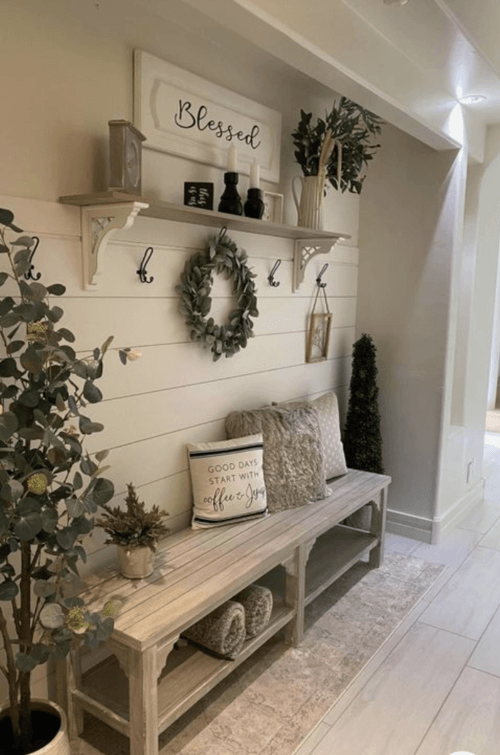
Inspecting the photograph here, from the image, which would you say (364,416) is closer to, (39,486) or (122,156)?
(122,156)

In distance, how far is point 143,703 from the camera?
1.66m

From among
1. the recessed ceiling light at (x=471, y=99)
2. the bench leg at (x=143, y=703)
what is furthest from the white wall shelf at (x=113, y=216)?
the recessed ceiling light at (x=471, y=99)

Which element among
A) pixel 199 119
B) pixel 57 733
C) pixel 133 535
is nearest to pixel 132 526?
pixel 133 535

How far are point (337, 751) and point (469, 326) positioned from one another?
259 cm

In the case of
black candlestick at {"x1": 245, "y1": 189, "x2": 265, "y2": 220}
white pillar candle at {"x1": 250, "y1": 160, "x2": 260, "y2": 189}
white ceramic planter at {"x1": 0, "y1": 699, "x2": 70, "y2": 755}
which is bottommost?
white ceramic planter at {"x1": 0, "y1": 699, "x2": 70, "y2": 755}

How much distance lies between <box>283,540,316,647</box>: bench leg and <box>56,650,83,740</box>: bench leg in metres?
0.80

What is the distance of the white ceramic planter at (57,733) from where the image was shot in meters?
1.51

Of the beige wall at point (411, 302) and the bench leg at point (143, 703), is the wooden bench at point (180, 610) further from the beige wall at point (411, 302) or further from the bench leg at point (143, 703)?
the beige wall at point (411, 302)

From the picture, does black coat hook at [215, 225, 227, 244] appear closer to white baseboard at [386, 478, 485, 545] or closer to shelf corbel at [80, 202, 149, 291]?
shelf corbel at [80, 202, 149, 291]

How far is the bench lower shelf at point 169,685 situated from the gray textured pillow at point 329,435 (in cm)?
100

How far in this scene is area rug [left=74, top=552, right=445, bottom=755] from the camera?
6.24ft

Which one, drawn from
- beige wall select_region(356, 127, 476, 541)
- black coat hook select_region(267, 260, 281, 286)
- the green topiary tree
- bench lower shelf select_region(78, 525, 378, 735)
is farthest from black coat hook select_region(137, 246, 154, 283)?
beige wall select_region(356, 127, 476, 541)

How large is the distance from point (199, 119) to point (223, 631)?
179 centimetres

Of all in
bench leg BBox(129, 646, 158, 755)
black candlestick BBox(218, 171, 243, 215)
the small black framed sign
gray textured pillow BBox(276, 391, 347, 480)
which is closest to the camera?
bench leg BBox(129, 646, 158, 755)
